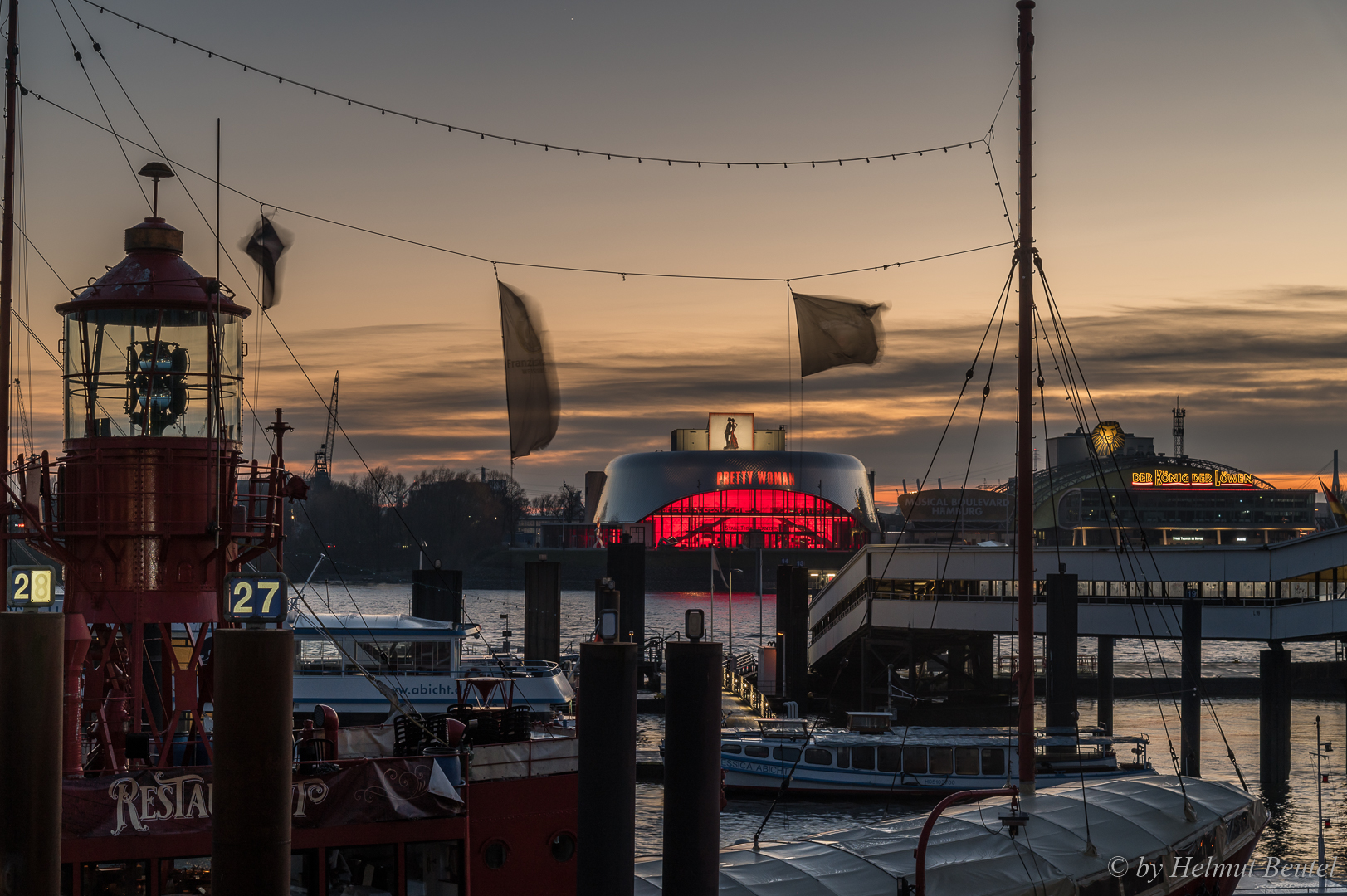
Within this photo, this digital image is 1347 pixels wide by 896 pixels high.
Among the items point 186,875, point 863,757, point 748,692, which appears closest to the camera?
point 186,875

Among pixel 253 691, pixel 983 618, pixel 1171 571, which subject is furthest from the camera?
pixel 983 618

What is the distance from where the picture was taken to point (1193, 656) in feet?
129

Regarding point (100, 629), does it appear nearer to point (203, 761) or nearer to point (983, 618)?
point (203, 761)

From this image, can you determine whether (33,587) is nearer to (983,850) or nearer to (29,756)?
(29,756)

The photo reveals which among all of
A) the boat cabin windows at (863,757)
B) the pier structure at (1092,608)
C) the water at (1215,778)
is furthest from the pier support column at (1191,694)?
the boat cabin windows at (863,757)

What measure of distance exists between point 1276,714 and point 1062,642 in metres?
6.98

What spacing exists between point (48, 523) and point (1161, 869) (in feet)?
47.4

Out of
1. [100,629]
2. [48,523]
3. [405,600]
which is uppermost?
[48,523]

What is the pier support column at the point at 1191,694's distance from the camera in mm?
35438

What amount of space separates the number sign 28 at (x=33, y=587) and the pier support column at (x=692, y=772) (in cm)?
560

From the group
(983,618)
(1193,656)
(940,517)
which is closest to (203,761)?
(1193,656)

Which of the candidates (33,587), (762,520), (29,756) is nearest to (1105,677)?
(33,587)

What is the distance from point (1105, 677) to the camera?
5144 cm

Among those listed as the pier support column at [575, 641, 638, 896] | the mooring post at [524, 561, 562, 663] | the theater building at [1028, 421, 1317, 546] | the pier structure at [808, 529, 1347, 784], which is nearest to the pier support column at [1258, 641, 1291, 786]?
the pier structure at [808, 529, 1347, 784]
